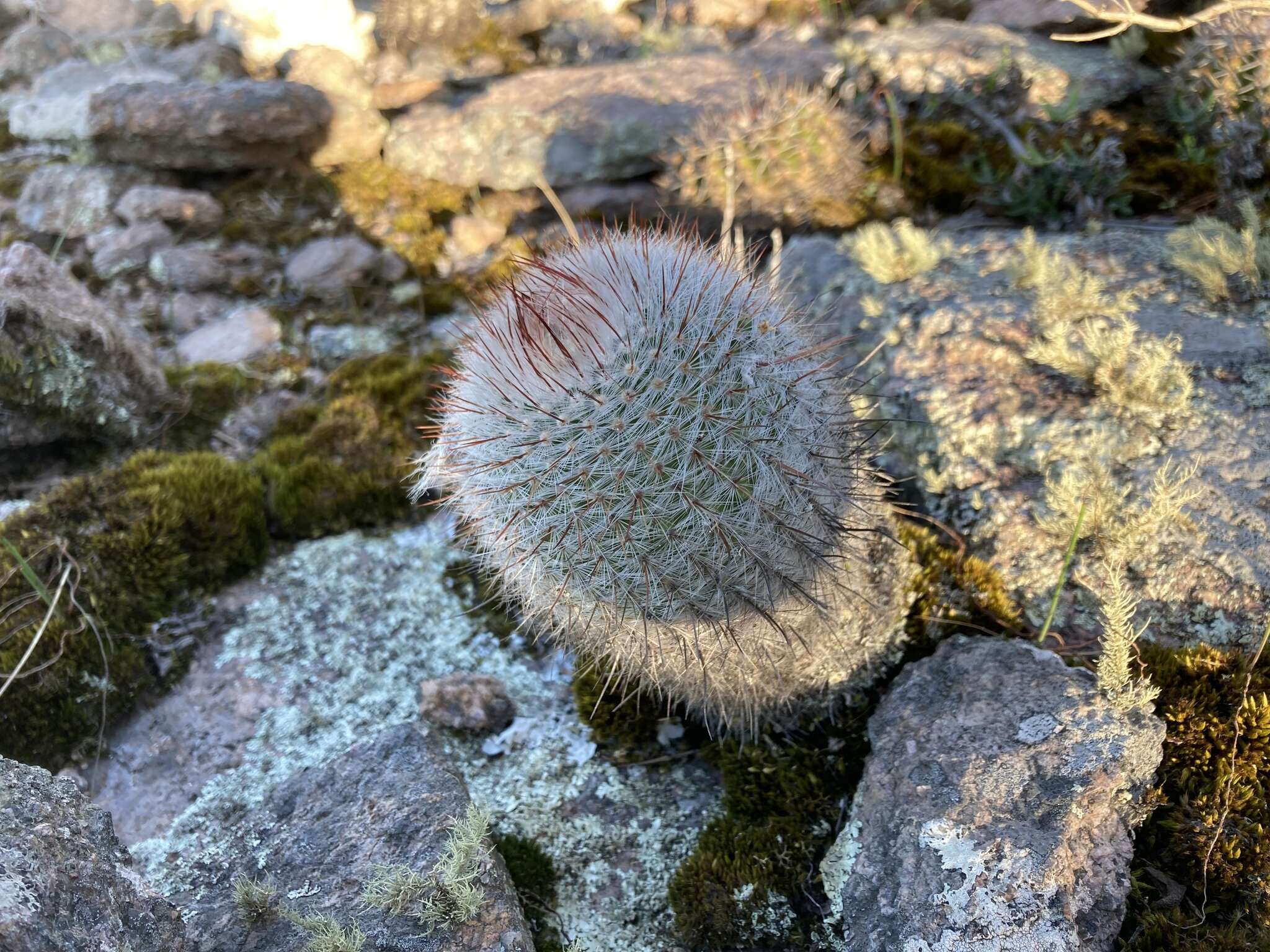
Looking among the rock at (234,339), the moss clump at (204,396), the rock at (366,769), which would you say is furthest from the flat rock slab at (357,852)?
the rock at (234,339)

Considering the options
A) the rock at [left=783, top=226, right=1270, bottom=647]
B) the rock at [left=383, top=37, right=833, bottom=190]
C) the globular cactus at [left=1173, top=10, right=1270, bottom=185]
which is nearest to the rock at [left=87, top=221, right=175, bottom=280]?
the rock at [left=383, top=37, right=833, bottom=190]

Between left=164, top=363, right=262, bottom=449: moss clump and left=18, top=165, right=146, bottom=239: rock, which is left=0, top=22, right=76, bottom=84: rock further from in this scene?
left=164, top=363, right=262, bottom=449: moss clump

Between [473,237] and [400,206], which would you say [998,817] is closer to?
[473,237]

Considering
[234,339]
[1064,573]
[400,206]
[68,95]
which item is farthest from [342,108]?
[1064,573]

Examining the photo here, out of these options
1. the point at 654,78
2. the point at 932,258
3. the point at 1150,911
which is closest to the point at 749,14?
the point at 654,78

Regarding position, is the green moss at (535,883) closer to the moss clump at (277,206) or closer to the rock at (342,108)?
the moss clump at (277,206)

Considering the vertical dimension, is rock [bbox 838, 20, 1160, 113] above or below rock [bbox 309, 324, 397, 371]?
above

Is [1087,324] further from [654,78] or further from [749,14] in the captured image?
[749,14]
